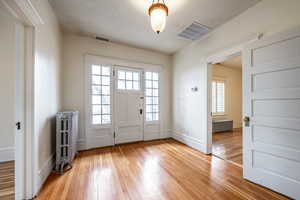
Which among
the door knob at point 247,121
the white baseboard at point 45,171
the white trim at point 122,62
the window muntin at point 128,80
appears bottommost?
the white baseboard at point 45,171

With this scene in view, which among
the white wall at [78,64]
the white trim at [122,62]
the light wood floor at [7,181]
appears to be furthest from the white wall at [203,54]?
the light wood floor at [7,181]

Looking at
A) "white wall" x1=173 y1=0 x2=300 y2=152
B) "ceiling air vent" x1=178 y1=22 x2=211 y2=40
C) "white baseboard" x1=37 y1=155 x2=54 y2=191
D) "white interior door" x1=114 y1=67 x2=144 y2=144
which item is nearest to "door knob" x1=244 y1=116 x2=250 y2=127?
"white wall" x1=173 y1=0 x2=300 y2=152

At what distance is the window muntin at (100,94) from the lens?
10.7 ft

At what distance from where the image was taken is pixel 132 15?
2.34m

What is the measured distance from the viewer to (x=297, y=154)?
1519 millimetres

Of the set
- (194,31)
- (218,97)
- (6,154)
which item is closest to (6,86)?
(6,154)

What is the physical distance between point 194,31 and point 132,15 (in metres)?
1.46

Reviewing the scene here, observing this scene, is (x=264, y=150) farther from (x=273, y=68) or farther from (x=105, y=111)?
(x=105, y=111)

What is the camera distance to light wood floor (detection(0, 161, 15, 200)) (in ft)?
5.22

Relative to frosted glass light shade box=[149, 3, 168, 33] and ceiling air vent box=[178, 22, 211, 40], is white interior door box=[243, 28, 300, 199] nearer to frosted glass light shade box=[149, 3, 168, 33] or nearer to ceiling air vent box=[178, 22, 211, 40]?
ceiling air vent box=[178, 22, 211, 40]

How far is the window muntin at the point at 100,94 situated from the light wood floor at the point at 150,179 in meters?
0.89

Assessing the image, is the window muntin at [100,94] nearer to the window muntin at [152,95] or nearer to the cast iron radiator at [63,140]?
the cast iron radiator at [63,140]

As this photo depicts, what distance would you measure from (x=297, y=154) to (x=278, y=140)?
0.21 metres

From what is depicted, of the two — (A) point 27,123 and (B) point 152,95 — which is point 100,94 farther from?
(A) point 27,123
